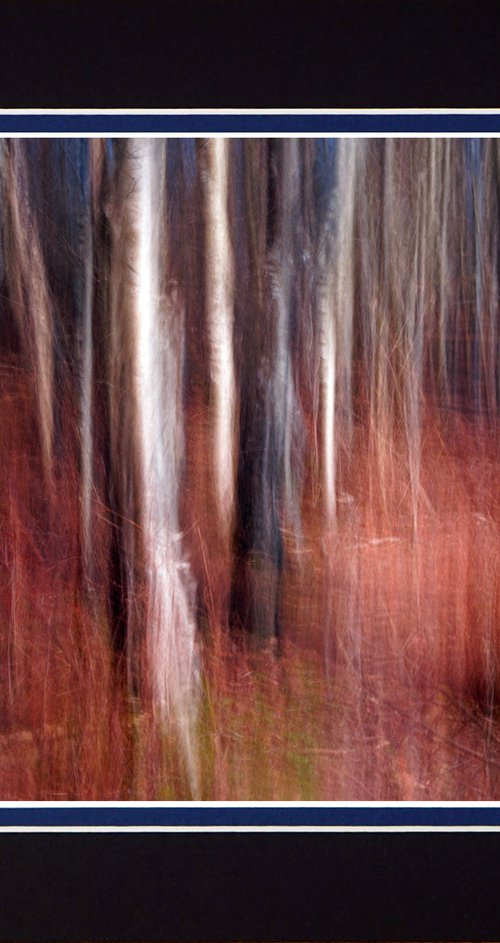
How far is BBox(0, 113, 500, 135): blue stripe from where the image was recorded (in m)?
2.01

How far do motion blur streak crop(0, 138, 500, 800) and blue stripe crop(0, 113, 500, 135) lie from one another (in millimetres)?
41

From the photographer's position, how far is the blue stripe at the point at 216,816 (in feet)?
6.56

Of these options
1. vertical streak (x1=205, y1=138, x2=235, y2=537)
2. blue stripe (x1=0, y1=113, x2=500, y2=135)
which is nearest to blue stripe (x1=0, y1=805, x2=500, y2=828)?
vertical streak (x1=205, y1=138, x2=235, y2=537)

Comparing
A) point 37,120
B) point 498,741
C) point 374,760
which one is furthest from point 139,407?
point 498,741

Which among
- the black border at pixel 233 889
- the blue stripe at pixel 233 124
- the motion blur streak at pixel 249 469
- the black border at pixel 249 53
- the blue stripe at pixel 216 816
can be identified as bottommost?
the black border at pixel 233 889

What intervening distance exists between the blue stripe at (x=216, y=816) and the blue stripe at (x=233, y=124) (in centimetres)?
160

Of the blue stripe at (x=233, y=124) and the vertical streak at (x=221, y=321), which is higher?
the blue stripe at (x=233, y=124)

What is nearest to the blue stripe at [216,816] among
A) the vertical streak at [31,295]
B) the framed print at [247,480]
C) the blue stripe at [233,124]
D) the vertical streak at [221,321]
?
the framed print at [247,480]

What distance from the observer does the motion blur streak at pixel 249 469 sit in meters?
1.99

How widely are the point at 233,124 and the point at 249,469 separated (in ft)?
2.68

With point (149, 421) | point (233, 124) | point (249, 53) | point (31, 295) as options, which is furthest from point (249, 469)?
point (249, 53)

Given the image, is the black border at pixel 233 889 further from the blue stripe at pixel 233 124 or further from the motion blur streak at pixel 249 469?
the blue stripe at pixel 233 124

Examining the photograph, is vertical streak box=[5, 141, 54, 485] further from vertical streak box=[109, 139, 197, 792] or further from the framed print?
vertical streak box=[109, 139, 197, 792]

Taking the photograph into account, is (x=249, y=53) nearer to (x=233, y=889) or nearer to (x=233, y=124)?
(x=233, y=124)
